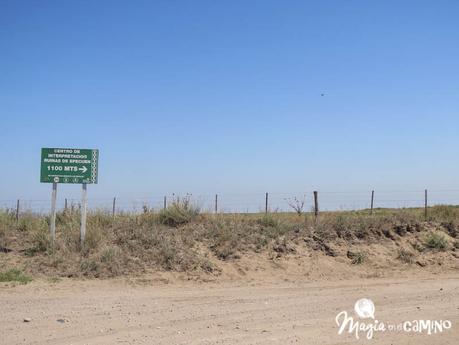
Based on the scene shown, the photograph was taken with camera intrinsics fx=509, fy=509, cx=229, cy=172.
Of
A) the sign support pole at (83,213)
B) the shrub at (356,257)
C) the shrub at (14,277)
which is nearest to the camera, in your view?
the shrub at (14,277)

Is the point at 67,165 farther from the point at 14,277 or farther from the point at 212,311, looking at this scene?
the point at 212,311

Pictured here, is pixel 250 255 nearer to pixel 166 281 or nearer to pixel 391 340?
pixel 166 281

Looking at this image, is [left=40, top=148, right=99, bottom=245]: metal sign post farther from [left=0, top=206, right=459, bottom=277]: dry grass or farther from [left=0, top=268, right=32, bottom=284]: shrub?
[left=0, top=268, right=32, bottom=284]: shrub

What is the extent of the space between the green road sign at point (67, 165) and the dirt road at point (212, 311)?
4007 millimetres

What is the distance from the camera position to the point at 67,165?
52.1 feet

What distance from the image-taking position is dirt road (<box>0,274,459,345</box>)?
8039 millimetres

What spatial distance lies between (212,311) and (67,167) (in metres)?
8.08

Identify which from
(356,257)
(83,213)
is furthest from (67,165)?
(356,257)

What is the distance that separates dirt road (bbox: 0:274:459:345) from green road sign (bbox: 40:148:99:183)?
4.01 metres

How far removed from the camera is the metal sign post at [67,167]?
15.8 meters

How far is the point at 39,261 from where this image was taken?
1444cm

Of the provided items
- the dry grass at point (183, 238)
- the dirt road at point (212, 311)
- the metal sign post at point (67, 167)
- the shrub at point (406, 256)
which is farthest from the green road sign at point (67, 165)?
the shrub at point (406, 256)

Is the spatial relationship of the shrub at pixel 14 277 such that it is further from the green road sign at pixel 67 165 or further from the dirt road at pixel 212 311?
the green road sign at pixel 67 165

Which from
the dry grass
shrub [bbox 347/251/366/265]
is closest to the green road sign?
the dry grass
